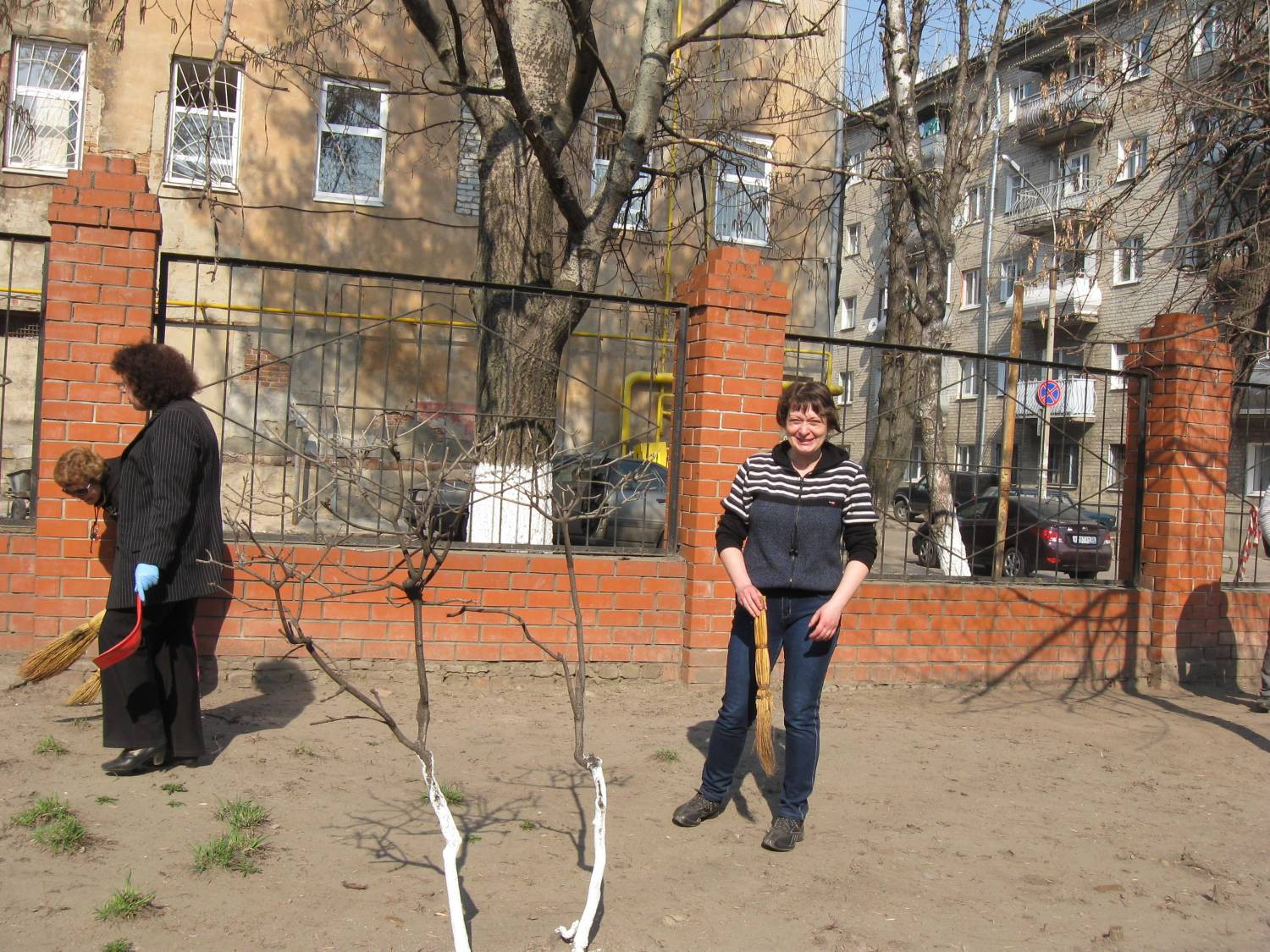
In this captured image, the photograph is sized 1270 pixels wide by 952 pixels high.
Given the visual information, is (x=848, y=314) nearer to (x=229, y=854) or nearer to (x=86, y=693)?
(x=86, y=693)

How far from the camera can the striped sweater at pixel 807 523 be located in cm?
370

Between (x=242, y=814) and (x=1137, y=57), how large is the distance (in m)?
8.07

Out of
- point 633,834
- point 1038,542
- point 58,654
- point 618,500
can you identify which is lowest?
point 633,834

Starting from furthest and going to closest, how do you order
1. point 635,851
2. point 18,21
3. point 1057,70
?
point 18,21 < point 1057,70 < point 635,851

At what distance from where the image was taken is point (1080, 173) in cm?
987

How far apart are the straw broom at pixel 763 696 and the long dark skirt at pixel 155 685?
2209 millimetres

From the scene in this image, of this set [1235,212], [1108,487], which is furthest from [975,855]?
[1235,212]

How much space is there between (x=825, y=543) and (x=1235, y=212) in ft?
26.5

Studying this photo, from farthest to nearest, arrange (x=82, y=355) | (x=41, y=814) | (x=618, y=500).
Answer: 1. (x=618, y=500)
2. (x=82, y=355)
3. (x=41, y=814)

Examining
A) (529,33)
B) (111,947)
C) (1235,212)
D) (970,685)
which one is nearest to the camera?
(111,947)

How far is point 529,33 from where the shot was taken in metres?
7.46

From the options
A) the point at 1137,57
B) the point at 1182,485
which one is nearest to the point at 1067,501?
the point at 1182,485

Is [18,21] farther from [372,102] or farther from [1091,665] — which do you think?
[1091,665]

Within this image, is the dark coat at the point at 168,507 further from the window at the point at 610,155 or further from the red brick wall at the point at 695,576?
the window at the point at 610,155
